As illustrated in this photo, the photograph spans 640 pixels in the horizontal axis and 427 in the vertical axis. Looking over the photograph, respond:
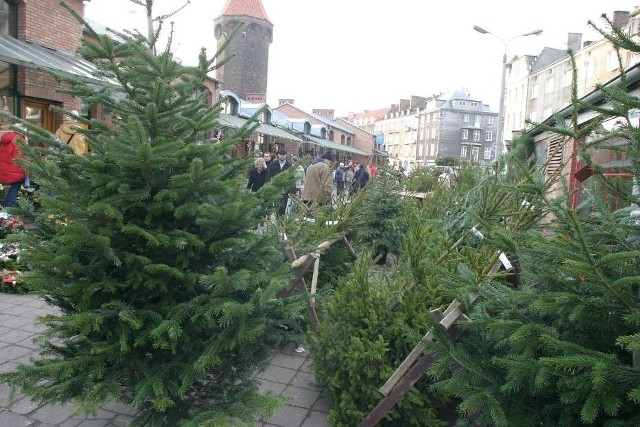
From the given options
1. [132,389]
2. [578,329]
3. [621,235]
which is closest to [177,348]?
[132,389]

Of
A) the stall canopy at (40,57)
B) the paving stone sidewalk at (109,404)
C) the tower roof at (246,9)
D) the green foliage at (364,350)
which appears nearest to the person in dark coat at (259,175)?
the stall canopy at (40,57)

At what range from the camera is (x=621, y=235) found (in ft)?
5.97

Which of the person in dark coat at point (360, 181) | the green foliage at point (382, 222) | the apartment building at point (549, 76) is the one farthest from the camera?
the apartment building at point (549, 76)

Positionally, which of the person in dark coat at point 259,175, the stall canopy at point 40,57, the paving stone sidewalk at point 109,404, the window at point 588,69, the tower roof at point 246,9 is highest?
the tower roof at point 246,9

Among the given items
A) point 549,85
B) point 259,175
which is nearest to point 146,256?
point 259,175

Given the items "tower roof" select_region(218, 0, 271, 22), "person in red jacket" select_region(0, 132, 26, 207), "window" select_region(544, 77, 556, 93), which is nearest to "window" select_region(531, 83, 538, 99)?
"window" select_region(544, 77, 556, 93)

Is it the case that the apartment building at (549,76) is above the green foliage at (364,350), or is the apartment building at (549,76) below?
above

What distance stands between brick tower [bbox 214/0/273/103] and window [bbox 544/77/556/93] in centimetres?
2879

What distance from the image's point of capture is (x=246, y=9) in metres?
59.8

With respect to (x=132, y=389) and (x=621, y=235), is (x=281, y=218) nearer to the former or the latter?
(x=132, y=389)

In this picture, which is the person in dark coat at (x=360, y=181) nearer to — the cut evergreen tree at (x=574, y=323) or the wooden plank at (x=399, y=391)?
the wooden plank at (x=399, y=391)

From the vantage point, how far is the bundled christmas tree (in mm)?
2322

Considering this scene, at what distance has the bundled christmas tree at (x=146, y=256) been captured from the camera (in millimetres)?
2322

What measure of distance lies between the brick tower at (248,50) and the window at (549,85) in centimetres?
2879
